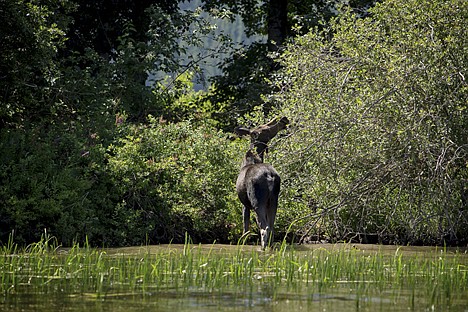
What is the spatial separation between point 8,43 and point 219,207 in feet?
17.3

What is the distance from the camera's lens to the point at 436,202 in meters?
15.2

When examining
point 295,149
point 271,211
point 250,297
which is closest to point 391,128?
point 295,149

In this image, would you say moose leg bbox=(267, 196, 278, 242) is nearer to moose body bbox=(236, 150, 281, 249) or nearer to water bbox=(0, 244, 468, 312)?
moose body bbox=(236, 150, 281, 249)

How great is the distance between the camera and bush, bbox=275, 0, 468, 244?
1498 centimetres

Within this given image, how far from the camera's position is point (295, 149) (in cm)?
1655

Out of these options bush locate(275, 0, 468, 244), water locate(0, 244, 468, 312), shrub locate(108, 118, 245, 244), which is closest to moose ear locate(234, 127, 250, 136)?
bush locate(275, 0, 468, 244)

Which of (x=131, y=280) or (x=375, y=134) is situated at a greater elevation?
(x=375, y=134)

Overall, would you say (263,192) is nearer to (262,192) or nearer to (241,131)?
(262,192)

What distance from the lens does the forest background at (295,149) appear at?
49.7ft

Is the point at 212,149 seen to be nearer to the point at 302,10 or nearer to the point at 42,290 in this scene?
the point at 42,290

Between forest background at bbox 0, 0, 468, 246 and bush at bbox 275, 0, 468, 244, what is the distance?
34mm

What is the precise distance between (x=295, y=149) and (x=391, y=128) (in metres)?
2.03

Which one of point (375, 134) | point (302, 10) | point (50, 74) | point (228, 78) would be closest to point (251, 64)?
point (228, 78)

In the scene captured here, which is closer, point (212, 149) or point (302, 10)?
point (212, 149)
